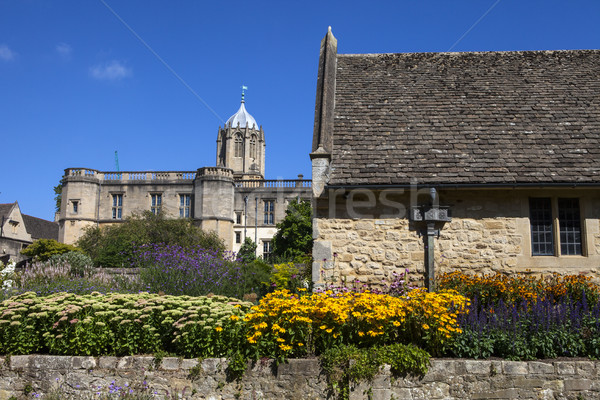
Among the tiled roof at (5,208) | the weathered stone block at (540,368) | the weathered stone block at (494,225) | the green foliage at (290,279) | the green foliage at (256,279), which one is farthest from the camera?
the tiled roof at (5,208)

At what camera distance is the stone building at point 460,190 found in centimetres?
965

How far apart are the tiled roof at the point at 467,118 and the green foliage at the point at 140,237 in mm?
19015

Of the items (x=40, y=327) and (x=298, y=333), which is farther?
(x=40, y=327)

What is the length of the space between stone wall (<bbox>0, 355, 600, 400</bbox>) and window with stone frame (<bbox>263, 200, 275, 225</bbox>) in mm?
40522

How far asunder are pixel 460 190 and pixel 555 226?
1.96 metres

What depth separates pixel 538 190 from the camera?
32.3ft

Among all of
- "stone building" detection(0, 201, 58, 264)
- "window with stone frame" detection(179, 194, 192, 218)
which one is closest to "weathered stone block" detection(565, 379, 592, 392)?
"window with stone frame" detection(179, 194, 192, 218)

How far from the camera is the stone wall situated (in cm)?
630

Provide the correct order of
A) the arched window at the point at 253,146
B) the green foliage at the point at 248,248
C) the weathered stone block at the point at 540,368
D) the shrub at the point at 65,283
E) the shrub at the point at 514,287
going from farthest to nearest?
the arched window at the point at 253,146
the green foliage at the point at 248,248
the shrub at the point at 65,283
the shrub at the point at 514,287
the weathered stone block at the point at 540,368

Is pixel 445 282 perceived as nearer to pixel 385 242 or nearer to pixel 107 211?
pixel 385 242

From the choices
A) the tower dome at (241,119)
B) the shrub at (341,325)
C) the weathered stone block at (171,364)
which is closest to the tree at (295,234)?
the shrub at (341,325)

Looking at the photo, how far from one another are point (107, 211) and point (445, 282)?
43.3 meters

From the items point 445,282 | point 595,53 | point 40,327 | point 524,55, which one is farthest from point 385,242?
point 595,53

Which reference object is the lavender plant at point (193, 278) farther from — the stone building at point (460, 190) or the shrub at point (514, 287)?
the shrub at point (514, 287)
